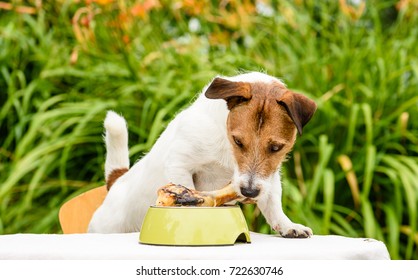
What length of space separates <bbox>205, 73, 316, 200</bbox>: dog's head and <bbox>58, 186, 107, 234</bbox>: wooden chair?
0.79m

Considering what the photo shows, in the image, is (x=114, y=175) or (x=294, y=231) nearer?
(x=294, y=231)

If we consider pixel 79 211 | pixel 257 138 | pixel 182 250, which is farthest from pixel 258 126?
pixel 79 211

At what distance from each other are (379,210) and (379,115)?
22.6 inches

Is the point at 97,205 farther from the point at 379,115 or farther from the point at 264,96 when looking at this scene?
the point at 379,115

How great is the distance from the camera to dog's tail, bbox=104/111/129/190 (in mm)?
2738

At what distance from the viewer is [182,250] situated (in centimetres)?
173

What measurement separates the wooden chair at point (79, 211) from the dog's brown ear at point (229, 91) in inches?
31.6

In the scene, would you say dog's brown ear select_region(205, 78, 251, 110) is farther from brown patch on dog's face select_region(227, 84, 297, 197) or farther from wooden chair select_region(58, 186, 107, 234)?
wooden chair select_region(58, 186, 107, 234)

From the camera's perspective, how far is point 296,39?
194 inches

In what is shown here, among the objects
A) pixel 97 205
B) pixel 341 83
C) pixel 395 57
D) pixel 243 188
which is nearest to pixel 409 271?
pixel 243 188

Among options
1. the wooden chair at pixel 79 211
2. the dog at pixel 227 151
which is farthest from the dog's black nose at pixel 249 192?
the wooden chair at pixel 79 211

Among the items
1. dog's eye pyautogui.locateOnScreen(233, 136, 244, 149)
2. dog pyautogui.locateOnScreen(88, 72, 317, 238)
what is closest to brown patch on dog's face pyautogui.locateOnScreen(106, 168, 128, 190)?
dog pyautogui.locateOnScreen(88, 72, 317, 238)

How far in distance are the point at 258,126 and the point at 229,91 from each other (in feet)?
0.42

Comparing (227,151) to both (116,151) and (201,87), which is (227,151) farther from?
(201,87)
